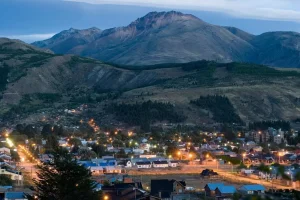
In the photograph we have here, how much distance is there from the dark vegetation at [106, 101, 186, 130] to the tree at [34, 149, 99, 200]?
67.3m

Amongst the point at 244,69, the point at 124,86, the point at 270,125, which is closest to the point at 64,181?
the point at 270,125

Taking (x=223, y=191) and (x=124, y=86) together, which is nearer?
(x=223, y=191)

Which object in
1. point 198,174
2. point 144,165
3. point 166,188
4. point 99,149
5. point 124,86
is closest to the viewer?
point 166,188

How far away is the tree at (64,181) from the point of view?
15148 mm

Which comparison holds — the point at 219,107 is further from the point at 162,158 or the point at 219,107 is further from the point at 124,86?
the point at 124,86

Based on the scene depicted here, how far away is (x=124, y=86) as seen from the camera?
146 m

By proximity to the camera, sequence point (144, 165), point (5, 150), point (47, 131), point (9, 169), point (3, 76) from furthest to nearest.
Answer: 1. point (3, 76)
2. point (47, 131)
3. point (5, 150)
4. point (144, 165)
5. point (9, 169)

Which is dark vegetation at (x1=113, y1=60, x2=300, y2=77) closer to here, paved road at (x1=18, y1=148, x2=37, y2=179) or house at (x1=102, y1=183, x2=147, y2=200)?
paved road at (x1=18, y1=148, x2=37, y2=179)

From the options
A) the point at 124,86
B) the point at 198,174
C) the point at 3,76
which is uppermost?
the point at 3,76

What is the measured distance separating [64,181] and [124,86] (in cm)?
13087

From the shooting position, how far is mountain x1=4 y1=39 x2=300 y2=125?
98356mm

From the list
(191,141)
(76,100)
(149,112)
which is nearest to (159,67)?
(76,100)

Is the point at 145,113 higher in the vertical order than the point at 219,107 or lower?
lower

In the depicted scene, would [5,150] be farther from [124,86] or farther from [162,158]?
[124,86]
